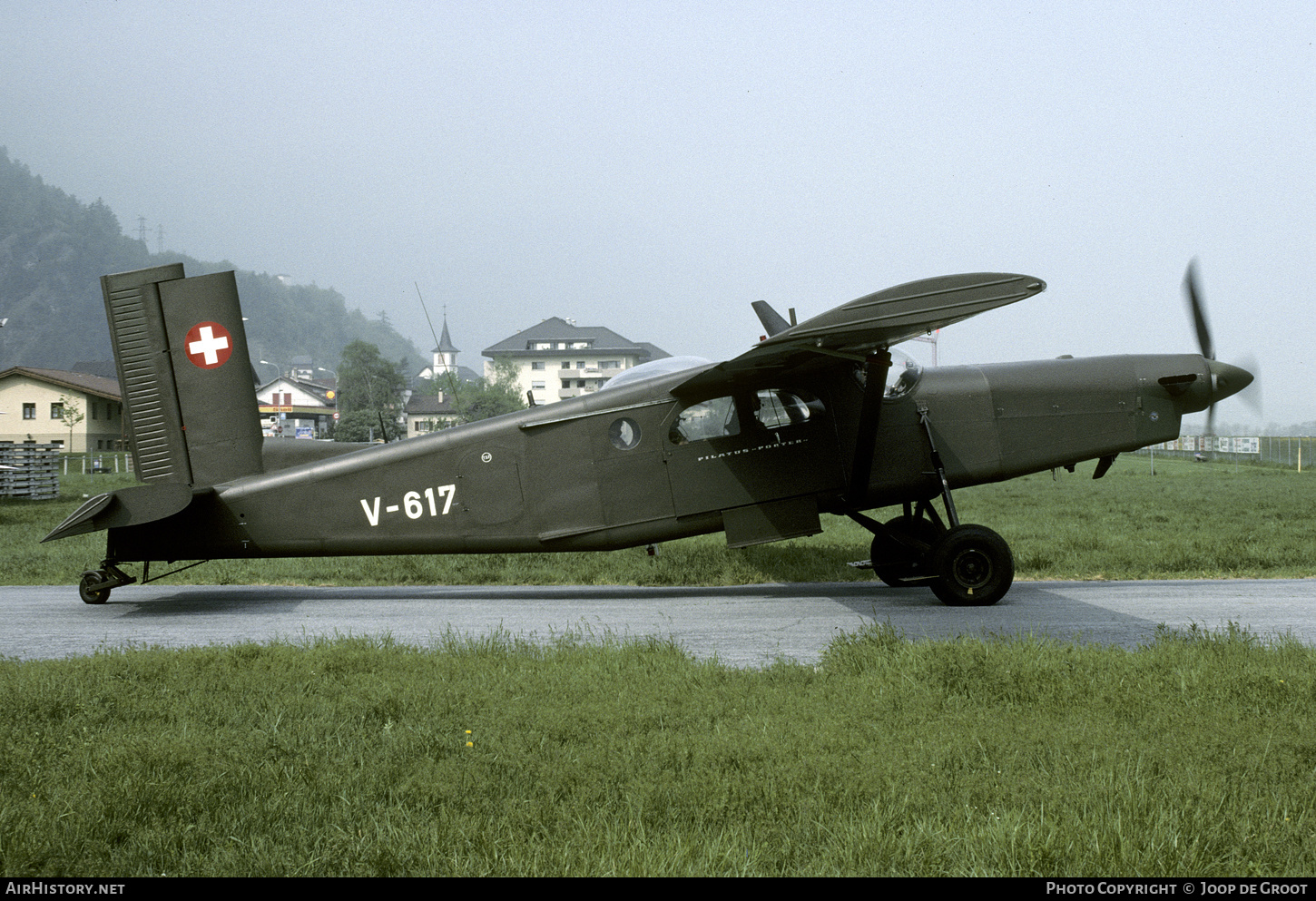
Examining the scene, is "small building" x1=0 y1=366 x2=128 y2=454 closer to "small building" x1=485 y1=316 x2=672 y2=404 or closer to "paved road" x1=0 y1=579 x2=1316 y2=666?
"small building" x1=485 y1=316 x2=672 y2=404

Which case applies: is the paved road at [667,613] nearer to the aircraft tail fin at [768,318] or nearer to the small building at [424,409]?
the aircraft tail fin at [768,318]

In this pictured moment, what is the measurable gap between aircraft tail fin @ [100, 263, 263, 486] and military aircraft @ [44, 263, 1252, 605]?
20 millimetres

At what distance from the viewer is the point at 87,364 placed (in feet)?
403

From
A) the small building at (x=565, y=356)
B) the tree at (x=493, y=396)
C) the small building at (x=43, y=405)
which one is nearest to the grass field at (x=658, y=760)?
the tree at (x=493, y=396)

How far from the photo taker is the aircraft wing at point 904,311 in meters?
8.16

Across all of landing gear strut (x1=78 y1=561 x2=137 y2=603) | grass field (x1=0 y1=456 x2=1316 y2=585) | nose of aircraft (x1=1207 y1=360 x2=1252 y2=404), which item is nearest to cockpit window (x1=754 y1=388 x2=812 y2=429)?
grass field (x1=0 y1=456 x2=1316 y2=585)

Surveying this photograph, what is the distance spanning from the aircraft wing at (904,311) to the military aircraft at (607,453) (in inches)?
30.6

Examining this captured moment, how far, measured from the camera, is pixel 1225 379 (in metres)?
10.6

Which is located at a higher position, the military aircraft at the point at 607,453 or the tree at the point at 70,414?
the tree at the point at 70,414

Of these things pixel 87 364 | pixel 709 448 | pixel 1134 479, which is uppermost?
pixel 87 364

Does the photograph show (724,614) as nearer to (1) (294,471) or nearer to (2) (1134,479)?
(1) (294,471)

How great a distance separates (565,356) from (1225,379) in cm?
11606
